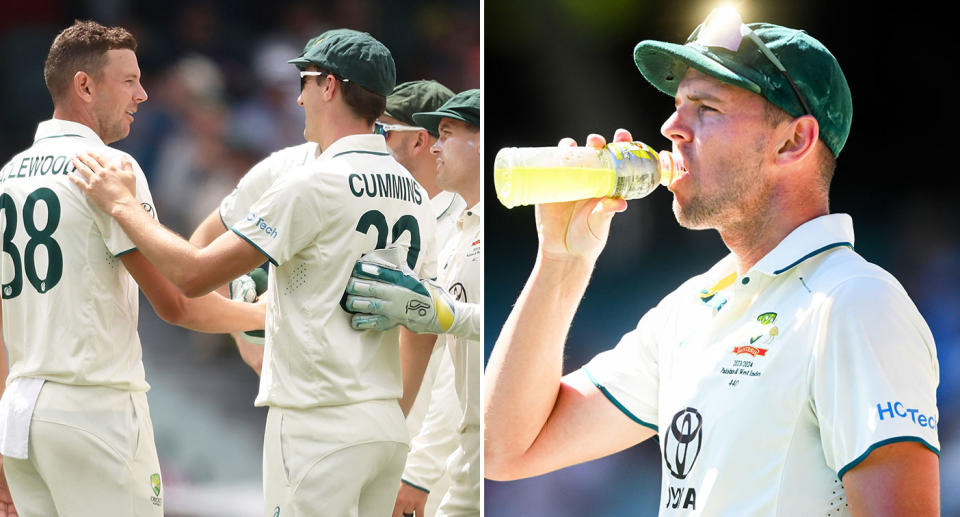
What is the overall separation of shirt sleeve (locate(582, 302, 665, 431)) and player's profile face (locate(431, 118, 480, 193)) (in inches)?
25.7

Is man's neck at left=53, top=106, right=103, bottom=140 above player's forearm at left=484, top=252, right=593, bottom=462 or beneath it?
above

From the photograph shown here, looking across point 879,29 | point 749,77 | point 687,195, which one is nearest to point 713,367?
point 687,195

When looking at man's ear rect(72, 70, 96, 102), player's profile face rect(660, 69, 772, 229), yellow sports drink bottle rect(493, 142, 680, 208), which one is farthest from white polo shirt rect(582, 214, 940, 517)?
man's ear rect(72, 70, 96, 102)

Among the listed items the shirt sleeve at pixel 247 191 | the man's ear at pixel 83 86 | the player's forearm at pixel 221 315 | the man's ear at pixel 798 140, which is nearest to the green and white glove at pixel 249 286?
the player's forearm at pixel 221 315

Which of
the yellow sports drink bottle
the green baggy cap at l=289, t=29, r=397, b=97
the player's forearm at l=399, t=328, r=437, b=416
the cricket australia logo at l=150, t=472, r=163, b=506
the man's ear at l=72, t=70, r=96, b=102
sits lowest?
the cricket australia logo at l=150, t=472, r=163, b=506

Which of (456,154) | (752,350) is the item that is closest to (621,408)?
(752,350)

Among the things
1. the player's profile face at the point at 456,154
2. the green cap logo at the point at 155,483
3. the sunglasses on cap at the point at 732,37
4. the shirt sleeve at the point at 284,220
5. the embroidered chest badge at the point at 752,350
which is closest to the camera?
the embroidered chest badge at the point at 752,350

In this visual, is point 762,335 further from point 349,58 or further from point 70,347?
point 70,347

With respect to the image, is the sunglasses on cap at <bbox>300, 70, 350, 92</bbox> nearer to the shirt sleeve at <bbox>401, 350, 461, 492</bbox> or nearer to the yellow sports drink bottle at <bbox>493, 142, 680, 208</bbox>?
the yellow sports drink bottle at <bbox>493, 142, 680, 208</bbox>

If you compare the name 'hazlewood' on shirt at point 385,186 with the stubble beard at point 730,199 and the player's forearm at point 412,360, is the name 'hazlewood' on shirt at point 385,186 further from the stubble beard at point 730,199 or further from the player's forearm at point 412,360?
the stubble beard at point 730,199

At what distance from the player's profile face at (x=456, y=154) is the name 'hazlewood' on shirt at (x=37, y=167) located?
0.80 metres

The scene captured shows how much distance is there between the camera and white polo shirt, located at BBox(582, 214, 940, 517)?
4.73ft

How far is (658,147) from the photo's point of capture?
313 centimetres

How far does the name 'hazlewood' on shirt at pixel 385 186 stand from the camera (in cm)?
208
